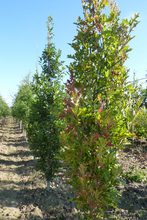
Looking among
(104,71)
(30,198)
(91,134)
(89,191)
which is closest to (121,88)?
(104,71)

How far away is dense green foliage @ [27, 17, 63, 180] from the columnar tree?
5.80 metres

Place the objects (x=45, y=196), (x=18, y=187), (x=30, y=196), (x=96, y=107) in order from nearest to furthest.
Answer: (x=96, y=107) → (x=45, y=196) → (x=30, y=196) → (x=18, y=187)

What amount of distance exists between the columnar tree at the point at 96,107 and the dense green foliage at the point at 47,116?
5.80 metres

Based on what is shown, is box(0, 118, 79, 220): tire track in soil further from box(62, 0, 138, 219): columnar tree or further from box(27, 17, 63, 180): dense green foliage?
box(62, 0, 138, 219): columnar tree

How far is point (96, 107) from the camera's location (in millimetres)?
6352

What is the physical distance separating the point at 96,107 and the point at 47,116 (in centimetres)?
672

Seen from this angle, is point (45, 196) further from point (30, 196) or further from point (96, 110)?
point (96, 110)

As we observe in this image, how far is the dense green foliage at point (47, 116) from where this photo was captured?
1265 centimetres

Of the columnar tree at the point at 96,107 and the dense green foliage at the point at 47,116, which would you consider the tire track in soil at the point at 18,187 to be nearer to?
the dense green foliage at the point at 47,116

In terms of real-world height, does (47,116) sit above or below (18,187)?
above

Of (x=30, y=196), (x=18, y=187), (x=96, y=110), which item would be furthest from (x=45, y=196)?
(x=96, y=110)

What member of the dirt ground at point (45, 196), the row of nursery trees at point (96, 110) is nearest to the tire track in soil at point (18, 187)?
the dirt ground at point (45, 196)

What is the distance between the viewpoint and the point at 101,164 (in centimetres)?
600

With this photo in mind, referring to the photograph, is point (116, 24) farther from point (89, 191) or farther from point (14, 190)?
point (14, 190)
